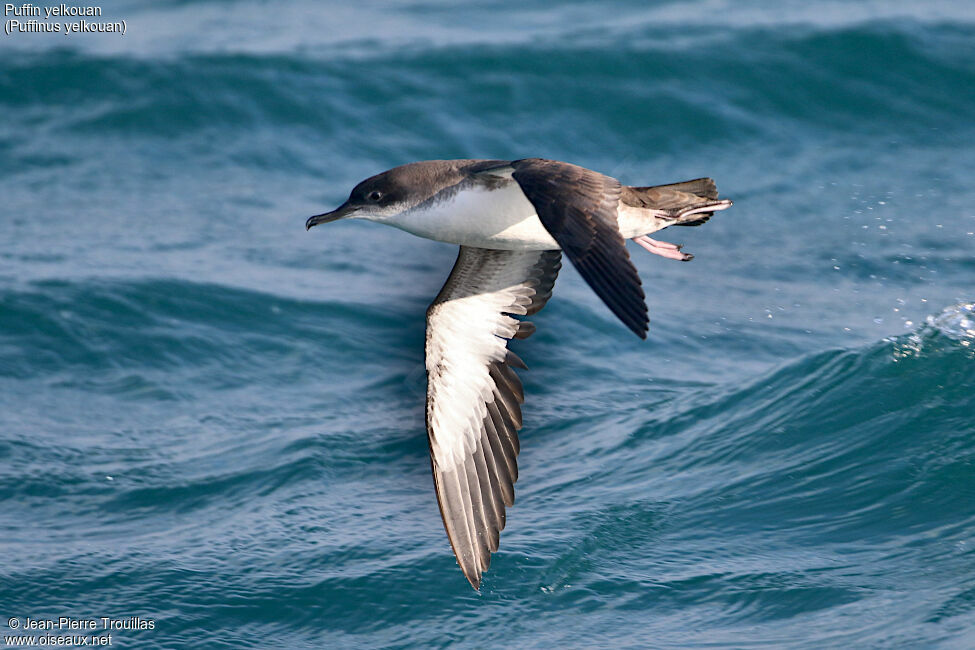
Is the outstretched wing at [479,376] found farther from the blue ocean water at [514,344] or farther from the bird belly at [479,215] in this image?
the blue ocean water at [514,344]

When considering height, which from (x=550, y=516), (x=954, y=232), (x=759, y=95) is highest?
(x=759, y=95)

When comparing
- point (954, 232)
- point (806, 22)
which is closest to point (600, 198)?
point (954, 232)

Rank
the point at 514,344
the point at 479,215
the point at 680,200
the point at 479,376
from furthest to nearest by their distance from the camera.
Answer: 1. the point at 514,344
2. the point at 479,376
3. the point at 680,200
4. the point at 479,215

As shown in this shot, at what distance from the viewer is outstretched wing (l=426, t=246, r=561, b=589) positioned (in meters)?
6.49

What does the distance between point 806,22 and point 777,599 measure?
340 inches

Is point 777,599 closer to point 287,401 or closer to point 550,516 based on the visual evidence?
point 550,516

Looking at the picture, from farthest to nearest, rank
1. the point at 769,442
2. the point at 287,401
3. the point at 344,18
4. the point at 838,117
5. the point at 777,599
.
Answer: the point at 344,18
the point at 838,117
the point at 287,401
the point at 769,442
the point at 777,599

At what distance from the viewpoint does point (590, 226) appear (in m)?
5.07

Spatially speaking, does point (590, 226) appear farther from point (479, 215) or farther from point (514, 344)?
point (514, 344)

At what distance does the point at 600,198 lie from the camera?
5.29m

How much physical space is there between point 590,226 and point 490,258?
1.60 metres

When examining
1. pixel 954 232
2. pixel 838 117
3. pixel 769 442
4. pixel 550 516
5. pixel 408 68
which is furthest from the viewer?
pixel 408 68

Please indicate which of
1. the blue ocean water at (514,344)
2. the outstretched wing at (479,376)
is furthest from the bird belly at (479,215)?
the blue ocean water at (514,344)

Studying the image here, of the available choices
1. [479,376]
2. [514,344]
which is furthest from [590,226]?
[514,344]
